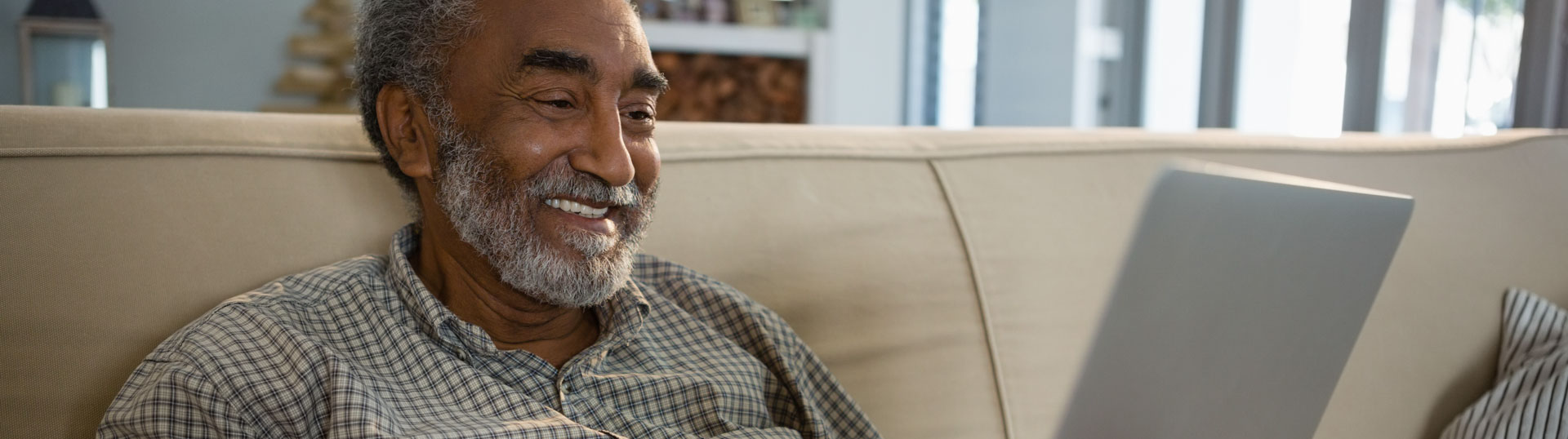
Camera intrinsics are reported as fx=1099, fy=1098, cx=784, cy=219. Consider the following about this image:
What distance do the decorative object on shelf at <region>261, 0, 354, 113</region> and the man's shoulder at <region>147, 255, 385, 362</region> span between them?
3.68 metres

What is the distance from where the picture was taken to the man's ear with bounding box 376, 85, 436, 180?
42.6 inches

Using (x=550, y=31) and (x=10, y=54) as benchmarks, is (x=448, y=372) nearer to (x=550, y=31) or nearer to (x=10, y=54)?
(x=550, y=31)

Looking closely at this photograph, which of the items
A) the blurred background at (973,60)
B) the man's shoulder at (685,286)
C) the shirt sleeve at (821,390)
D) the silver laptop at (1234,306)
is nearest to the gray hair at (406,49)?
the man's shoulder at (685,286)

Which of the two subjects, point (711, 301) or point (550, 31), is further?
point (711, 301)

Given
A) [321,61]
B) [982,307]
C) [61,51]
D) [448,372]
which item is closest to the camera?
[448,372]

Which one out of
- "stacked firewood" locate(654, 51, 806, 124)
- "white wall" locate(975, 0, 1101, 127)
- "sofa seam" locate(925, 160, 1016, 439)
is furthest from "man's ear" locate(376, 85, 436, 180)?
"stacked firewood" locate(654, 51, 806, 124)

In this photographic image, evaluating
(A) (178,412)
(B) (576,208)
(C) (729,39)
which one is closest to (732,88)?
(C) (729,39)

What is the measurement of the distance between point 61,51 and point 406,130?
3715 millimetres

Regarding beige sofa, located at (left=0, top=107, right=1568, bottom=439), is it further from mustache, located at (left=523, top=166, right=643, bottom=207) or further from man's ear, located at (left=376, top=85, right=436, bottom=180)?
mustache, located at (left=523, top=166, right=643, bottom=207)

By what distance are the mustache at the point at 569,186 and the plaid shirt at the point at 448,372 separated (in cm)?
14

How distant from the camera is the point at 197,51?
444 cm

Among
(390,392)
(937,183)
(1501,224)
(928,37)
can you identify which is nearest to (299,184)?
(390,392)

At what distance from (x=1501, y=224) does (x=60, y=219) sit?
1.69 metres

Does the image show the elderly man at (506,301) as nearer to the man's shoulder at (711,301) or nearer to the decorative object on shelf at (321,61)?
the man's shoulder at (711,301)
